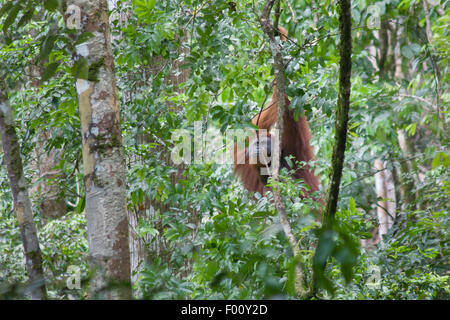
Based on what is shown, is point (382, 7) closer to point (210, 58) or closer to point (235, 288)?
point (210, 58)

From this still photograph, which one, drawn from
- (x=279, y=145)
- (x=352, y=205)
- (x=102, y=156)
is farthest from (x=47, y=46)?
(x=352, y=205)

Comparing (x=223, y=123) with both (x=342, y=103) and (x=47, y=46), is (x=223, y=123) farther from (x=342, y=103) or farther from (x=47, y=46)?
(x=47, y=46)

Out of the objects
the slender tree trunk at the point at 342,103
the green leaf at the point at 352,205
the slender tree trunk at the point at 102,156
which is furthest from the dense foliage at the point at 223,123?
the slender tree trunk at the point at 342,103

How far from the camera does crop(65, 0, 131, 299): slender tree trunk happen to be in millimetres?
1514

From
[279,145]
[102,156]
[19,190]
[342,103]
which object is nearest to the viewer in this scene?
[342,103]

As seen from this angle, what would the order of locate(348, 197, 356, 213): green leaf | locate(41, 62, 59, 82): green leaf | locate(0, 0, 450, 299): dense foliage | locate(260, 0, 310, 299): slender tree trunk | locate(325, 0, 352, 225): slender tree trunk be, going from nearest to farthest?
locate(41, 62, 59, 82): green leaf < locate(325, 0, 352, 225): slender tree trunk < locate(260, 0, 310, 299): slender tree trunk < locate(0, 0, 450, 299): dense foliage < locate(348, 197, 356, 213): green leaf

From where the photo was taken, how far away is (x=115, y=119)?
5.44 feet

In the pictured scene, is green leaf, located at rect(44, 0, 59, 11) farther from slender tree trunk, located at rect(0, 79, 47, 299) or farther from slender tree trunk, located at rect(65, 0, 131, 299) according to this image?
slender tree trunk, located at rect(0, 79, 47, 299)

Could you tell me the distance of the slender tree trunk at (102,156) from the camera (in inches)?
59.6

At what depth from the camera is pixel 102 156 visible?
1596 millimetres

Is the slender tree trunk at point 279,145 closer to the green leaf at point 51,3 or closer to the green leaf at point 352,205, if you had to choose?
the green leaf at point 352,205

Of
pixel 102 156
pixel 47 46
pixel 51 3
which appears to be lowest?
pixel 102 156

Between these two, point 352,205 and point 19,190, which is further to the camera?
point 19,190

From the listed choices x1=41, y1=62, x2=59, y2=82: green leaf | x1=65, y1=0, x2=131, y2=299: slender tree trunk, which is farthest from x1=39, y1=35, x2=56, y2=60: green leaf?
x1=65, y1=0, x2=131, y2=299: slender tree trunk
